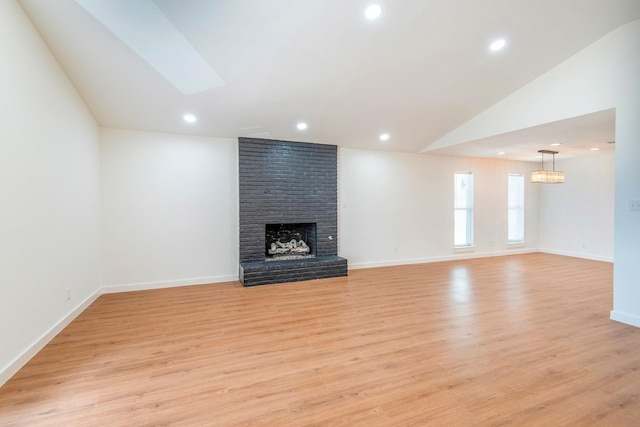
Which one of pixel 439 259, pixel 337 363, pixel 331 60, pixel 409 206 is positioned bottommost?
pixel 337 363

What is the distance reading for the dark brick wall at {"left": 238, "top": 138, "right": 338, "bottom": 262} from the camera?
488 centimetres

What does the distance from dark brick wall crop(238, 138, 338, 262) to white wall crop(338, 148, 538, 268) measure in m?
0.34

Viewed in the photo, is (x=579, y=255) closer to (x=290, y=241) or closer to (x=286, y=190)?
(x=290, y=241)

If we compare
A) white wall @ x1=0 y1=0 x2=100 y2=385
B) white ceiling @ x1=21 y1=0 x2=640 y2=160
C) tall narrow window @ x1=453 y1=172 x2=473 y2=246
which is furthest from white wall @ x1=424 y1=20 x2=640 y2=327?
white wall @ x1=0 y1=0 x2=100 y2=385

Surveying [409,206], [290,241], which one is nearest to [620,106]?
[409,206]

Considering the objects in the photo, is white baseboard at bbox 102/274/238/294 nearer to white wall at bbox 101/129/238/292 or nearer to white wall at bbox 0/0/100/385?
white wall at bbox 101/129/238/292

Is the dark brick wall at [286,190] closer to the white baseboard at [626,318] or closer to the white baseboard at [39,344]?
the white baseboard at [39,344]

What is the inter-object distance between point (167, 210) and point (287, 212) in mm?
1923

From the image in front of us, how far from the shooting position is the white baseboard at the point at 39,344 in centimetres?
211

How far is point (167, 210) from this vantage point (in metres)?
4.54

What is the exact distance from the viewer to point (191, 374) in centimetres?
219

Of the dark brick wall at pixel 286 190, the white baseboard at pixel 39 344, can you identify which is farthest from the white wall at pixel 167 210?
the white baseboard at pixel 39 344

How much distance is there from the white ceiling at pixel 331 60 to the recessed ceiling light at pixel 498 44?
0.06 metres

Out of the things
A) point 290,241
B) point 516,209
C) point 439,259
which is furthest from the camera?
point 516,209
